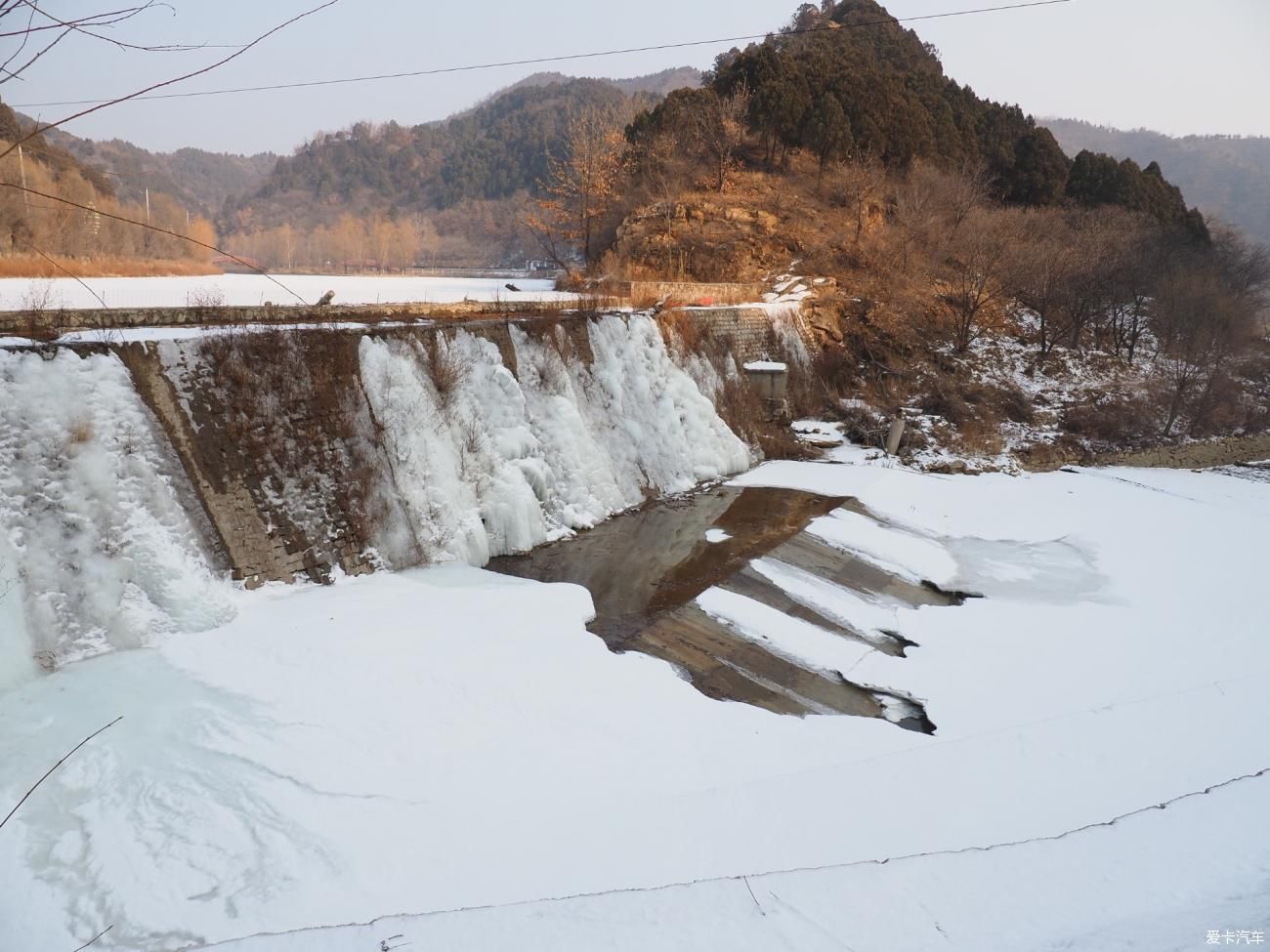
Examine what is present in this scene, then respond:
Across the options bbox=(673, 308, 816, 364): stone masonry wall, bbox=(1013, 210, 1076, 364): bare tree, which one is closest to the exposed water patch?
bbox=(673, 308, 816, 364): stone masonry wall

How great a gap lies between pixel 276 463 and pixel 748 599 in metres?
6.43

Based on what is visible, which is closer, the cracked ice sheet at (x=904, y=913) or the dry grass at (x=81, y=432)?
the cracked ice sheet at (x=904, y=913)

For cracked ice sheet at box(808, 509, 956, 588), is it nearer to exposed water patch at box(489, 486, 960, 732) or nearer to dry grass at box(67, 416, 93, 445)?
exposed water patch at box(489, 486, 960, 732)

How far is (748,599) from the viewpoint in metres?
10.1

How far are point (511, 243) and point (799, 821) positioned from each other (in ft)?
218

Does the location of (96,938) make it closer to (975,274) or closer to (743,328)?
(743,328)

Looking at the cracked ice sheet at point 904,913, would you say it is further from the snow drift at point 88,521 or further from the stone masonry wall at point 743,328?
the stone masonry wall at point 743,328

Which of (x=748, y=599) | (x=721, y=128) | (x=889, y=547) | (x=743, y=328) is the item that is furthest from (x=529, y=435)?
(x=721, y=128)

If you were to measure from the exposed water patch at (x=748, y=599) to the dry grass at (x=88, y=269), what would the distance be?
9084mm

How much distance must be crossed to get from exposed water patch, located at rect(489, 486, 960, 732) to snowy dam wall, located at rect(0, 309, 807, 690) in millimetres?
1047

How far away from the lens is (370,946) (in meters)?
3.71

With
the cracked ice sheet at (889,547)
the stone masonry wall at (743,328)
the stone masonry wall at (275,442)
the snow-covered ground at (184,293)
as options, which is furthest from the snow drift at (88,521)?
the stone masonry wall at (743,328)

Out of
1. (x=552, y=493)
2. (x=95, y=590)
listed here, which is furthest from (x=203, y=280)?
(x=95, y=590)

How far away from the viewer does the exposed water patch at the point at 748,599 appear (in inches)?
330
